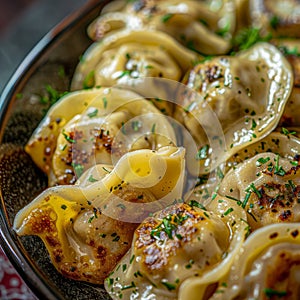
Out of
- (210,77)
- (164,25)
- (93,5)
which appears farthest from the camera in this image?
(93,5)

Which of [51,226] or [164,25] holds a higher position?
[164,25]

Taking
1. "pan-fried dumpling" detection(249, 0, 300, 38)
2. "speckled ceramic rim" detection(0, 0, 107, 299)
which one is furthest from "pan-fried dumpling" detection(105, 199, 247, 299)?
"pan-fried dumpling" detection(249, 0, 300, 38)

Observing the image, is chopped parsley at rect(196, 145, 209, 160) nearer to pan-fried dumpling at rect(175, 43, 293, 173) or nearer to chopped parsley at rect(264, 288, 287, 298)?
pan-fried dumpling at rect(175, 43, 293, 173)

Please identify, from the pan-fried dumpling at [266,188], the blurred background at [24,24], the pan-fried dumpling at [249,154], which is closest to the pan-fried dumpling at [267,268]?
the pan-fried dumpling at [266,188]

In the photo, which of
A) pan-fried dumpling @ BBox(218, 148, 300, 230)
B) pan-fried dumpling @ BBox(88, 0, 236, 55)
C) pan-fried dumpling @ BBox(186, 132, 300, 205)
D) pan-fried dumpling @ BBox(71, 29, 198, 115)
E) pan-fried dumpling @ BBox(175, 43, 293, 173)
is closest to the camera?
pan-fried dumpling @ BBox(218, 148, 300, 230)

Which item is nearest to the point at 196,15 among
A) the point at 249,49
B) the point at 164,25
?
the point at 164,25

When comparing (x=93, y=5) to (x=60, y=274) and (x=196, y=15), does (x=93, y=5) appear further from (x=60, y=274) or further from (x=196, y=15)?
(x=60, y=274)

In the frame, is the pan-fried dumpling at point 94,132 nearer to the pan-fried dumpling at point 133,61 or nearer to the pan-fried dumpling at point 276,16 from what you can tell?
the pan-fried dumpling at point 133,61
